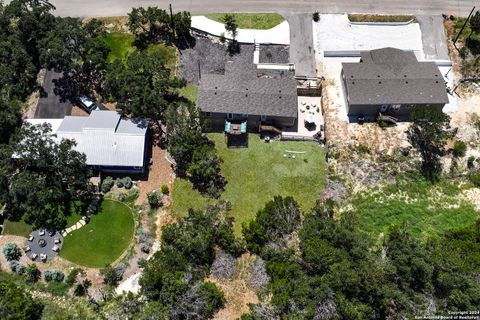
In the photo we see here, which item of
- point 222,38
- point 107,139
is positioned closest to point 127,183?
point 107,139

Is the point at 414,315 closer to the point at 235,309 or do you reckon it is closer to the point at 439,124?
the point at 235,309

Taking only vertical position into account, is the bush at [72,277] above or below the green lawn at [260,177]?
below

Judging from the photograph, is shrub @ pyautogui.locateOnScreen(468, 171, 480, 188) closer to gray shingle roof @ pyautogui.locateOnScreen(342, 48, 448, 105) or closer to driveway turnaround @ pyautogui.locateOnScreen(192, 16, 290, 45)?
gray shingle roof @ pyautogui.locateOnScreen(342, 48, 448, 105)

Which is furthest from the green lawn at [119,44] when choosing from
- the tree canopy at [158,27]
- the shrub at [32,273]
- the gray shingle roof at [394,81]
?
the gray shingle roof at [394,81]

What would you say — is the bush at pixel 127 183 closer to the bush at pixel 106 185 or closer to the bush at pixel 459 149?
the bush at pixel 106 185

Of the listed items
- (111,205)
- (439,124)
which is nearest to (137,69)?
(111,205)

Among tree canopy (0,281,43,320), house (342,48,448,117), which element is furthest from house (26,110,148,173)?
house (342,48,448,117)
